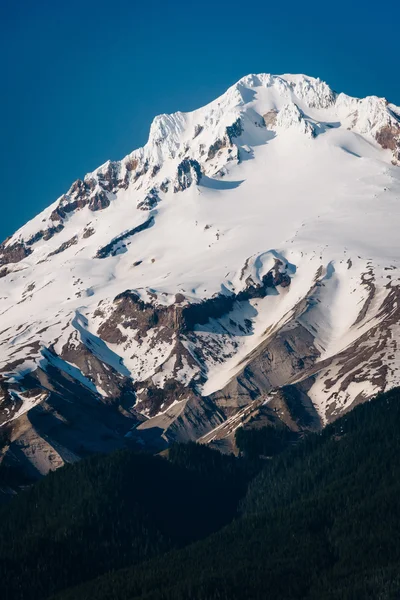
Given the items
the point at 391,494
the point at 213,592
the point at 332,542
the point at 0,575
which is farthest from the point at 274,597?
the point at 0,575

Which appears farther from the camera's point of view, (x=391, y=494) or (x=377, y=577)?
(x=391, y=494)

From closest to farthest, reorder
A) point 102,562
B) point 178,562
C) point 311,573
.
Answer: point 311,573 → point 178,562 → point 102,562

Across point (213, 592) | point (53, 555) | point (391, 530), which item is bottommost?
point (391, 530)

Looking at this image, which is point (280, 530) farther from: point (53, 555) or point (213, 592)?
point (53, 555)

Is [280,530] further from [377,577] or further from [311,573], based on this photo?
[377,577]

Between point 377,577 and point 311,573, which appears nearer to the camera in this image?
point 377,577

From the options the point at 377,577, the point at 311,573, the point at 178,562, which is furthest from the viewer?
the point at 178,562

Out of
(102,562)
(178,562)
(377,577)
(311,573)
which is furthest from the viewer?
(102,562)

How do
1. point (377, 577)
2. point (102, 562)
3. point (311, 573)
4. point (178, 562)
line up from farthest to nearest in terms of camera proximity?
point (102, 562) < point (178, 562) < point (311, 573) < point (377, 577)

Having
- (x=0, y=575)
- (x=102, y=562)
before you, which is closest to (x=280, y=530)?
(x=102, y=562)

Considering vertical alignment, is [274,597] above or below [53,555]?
below
